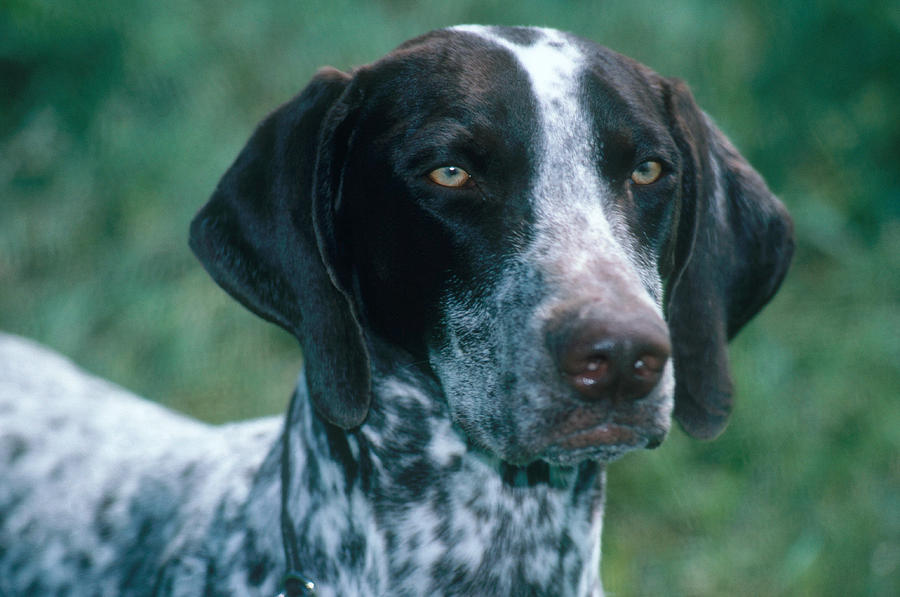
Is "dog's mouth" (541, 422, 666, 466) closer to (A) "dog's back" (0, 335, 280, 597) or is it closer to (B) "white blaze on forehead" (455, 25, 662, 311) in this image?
(B) "white blaze on forehead" (455, 25, 662, 311)

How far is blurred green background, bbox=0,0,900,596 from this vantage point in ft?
14.0

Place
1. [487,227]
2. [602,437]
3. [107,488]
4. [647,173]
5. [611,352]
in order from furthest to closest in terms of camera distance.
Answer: [107,488] < [647,173] < [487,227] < [602,437] < [611,352]

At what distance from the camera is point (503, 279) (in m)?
2.42

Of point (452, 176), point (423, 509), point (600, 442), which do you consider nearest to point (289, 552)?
point (423, 509)

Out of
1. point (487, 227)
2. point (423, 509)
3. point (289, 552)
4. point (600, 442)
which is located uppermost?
point (487, 227)

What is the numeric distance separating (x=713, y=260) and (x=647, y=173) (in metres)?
0.42

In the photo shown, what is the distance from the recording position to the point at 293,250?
260 cm

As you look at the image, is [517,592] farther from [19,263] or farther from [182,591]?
[19,263]

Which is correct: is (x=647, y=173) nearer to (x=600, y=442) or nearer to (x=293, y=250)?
(x=600, y=442)

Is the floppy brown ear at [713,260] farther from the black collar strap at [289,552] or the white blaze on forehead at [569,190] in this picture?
the black collar strap at [289,552]

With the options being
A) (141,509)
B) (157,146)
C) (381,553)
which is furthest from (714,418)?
(157,146)

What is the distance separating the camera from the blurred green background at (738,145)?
4.28 m

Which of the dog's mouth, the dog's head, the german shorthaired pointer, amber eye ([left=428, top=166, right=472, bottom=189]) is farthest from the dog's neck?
amber eye ([left=428, top=166, right=472, bottom=189])

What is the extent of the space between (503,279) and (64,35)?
4.94m
